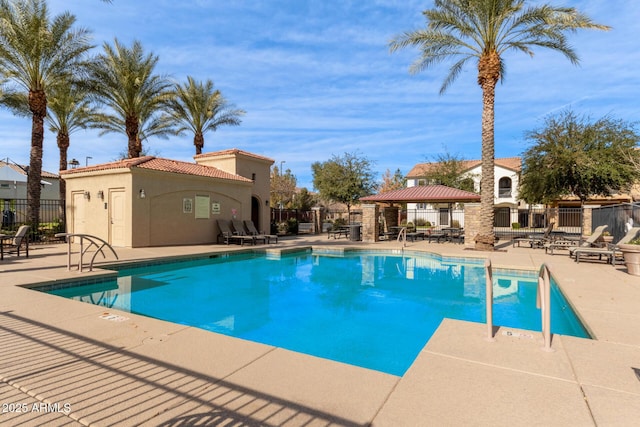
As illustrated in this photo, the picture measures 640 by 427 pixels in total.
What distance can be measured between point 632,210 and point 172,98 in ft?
81.2

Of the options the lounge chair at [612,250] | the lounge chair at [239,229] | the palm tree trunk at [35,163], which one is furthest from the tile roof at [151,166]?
the lounge chair at [612,250]

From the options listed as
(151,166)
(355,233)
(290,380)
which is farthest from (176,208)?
(290,380)

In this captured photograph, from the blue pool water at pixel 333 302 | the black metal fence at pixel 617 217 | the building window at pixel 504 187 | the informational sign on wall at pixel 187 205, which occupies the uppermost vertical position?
the building window at pixel 504 187

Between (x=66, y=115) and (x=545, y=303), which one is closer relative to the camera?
(x=545, y=303)

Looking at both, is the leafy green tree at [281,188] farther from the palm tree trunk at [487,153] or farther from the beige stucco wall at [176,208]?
the palm tree trunk at [487,153]

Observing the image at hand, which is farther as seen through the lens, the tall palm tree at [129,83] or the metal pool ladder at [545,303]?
the tall palm tree at [129,83]

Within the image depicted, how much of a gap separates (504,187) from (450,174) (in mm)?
12323

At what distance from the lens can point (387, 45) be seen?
53.0 ft

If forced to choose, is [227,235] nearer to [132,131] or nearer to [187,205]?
[187,205]

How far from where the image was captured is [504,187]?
43781 mm

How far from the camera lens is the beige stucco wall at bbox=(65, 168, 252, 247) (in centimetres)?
1507

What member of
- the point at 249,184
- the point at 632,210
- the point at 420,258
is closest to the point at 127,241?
the point at 249,184

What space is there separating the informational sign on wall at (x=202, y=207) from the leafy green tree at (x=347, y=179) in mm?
16902

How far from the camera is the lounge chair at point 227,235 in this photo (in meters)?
17.6
